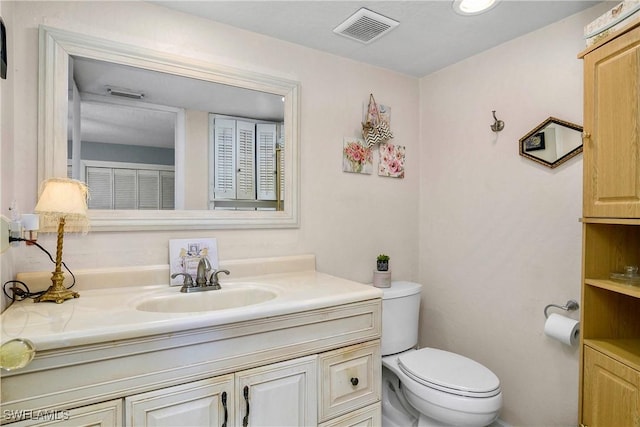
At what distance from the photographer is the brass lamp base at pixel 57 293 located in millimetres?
1254

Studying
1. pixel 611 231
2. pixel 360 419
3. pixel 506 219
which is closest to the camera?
pixel 611 231

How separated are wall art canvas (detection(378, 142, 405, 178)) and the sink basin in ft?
3.68

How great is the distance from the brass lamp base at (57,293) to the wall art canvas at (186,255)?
39cm

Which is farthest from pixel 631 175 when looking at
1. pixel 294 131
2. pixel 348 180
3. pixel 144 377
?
pixel 144 377

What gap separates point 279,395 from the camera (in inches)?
49.7

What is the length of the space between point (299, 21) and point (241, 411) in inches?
67.3

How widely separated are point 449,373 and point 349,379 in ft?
1.78

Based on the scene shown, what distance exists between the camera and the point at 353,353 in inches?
56.7

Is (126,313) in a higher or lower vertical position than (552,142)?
lower

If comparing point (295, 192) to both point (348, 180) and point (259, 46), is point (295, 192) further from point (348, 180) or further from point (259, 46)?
point (259, 46)

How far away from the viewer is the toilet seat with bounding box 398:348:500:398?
152 centimetres

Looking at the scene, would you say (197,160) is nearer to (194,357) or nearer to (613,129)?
(194,357)

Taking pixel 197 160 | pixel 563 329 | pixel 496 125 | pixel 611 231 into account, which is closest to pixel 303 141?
pixel 197 160

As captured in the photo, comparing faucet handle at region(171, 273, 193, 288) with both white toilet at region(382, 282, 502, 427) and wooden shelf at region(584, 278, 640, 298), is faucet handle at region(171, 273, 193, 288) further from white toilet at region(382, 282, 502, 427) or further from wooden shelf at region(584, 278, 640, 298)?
wooden shelf at region(584, 278, 640, 298)
